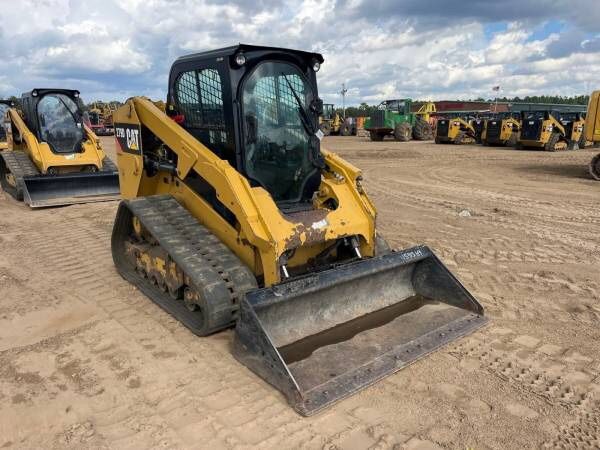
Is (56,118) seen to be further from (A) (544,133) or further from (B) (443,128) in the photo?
(B) (443,128)

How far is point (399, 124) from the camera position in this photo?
25078 mm

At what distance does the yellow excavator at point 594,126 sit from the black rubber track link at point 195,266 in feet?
35.3

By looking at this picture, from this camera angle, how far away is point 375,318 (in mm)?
3865

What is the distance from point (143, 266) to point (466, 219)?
481cm

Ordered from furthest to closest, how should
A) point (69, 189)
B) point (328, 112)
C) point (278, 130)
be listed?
point (328, 112), point (69, 189), point (278, 130)

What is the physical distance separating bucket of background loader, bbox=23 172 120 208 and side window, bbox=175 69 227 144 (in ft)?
17.5

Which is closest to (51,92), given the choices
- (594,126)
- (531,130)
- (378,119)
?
(594,126)

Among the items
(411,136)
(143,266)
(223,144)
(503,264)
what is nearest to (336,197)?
→ (223,144)

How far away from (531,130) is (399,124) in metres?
7.63

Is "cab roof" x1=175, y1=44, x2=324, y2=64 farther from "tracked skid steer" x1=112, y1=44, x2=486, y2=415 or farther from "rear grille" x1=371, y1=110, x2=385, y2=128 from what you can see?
"rear grille" x1=371, y1=110, x2=385, y2=128

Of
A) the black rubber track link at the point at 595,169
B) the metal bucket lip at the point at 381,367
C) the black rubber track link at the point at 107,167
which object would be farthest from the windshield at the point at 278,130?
the black rubber track link at the point at 595,169

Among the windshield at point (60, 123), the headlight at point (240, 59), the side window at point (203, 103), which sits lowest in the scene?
the windshield at point (60, 123)

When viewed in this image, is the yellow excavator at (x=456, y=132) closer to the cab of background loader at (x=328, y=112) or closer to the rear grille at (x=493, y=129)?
the rear grille at (x=493, y=129)

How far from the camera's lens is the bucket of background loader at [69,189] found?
883 cm
